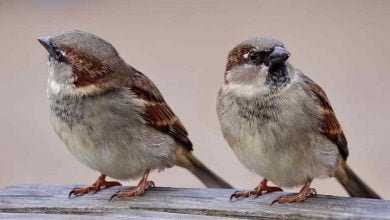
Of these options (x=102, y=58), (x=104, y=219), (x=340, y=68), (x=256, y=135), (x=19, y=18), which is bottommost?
(x=104, y=219)

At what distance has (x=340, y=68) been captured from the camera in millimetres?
9258

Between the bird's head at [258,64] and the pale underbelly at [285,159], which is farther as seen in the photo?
the pale underbelly at [285,159]

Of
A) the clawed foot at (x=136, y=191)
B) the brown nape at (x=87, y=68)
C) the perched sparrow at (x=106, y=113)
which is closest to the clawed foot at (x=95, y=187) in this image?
the perched sparrow at (x=106, y=113)

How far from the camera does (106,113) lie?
445cm

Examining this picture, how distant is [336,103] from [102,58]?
4389mm

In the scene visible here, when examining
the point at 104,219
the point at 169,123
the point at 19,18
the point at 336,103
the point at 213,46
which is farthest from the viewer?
the point at 19,18

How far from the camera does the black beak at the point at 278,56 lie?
4.07 m

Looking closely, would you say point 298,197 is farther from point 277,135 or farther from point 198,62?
point 198,62

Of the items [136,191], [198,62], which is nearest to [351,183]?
[136,191]

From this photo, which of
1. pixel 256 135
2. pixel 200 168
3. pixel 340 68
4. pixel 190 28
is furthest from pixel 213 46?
pixel 256 135

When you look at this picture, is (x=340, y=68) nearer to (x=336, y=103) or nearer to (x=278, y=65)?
(x=336, y=103)

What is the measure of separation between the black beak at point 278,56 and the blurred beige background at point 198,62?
2.98 metres

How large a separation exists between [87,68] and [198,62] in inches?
211

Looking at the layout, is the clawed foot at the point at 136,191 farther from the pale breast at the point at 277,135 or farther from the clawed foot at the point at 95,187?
the pale breast at the point at 277,135
